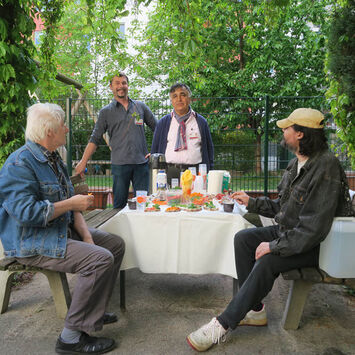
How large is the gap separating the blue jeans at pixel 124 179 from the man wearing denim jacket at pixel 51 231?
2186 millimetres

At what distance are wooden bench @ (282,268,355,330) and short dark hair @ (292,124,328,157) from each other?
81 cm

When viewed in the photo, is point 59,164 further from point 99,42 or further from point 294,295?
point 294,295

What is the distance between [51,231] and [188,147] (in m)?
2.17

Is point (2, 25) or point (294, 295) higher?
point (2, 25)

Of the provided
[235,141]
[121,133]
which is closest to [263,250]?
[121,133]

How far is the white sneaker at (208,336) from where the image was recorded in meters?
2.36

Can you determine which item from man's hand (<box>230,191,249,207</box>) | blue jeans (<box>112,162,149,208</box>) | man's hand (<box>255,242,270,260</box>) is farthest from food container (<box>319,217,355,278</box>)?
blue jeans (<box>112,162,149,208</box>)

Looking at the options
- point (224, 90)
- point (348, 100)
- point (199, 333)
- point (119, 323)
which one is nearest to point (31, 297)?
point (119, 323)

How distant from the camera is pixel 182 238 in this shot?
282 centimetres

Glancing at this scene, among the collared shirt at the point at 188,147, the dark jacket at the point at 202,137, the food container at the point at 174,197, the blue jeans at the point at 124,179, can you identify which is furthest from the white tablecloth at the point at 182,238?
the blue jeans at the point at 124,179

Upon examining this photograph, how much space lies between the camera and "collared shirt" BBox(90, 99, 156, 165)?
4645mm

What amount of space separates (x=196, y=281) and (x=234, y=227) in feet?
3.70

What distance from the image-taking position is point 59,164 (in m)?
2.69

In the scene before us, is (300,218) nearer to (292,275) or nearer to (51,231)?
(292,275)
